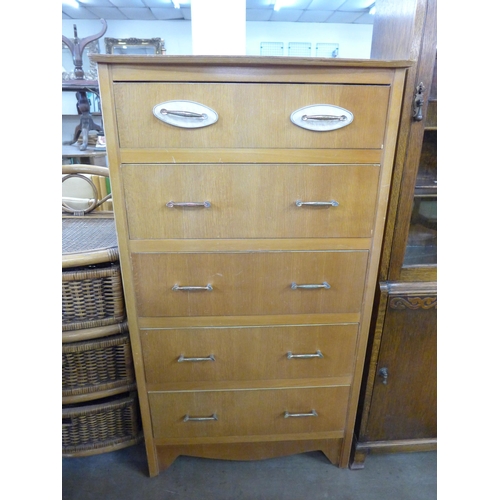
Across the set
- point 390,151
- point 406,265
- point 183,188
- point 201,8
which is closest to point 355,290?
point 406,265

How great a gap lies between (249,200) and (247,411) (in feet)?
2.20

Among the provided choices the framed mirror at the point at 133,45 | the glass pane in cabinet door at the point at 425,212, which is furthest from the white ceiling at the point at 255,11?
the glass pane in cabinet door at the point at 425,212

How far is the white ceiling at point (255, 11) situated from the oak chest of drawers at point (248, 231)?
356 cm

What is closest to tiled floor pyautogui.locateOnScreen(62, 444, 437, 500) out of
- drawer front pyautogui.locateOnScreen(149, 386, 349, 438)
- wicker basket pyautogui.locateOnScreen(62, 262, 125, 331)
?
drawer front pyautogui.locateOnScreen(149, 386, 349, 438)

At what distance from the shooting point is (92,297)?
1.03m

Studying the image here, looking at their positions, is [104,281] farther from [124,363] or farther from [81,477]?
[81,477]

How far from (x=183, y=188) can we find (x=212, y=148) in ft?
0.38

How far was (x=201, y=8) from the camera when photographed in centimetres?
109

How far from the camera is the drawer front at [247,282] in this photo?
87 centimetres

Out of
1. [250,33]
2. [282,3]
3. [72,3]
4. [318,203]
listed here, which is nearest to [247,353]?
[318,203]

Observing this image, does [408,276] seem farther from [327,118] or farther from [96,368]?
[96,368]

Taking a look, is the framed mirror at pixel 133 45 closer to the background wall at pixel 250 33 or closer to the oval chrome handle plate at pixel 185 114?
the background wall at pixel 250 33

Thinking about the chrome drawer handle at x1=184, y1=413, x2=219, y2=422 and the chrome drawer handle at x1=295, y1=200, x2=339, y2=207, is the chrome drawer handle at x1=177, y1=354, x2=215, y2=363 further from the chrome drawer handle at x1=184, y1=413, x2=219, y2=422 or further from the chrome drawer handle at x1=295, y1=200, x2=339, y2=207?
the chrome drawer handle at x1=295, y1=200, x2=339, y2=207

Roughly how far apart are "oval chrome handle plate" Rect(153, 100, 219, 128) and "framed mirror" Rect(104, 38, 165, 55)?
4008 mm
